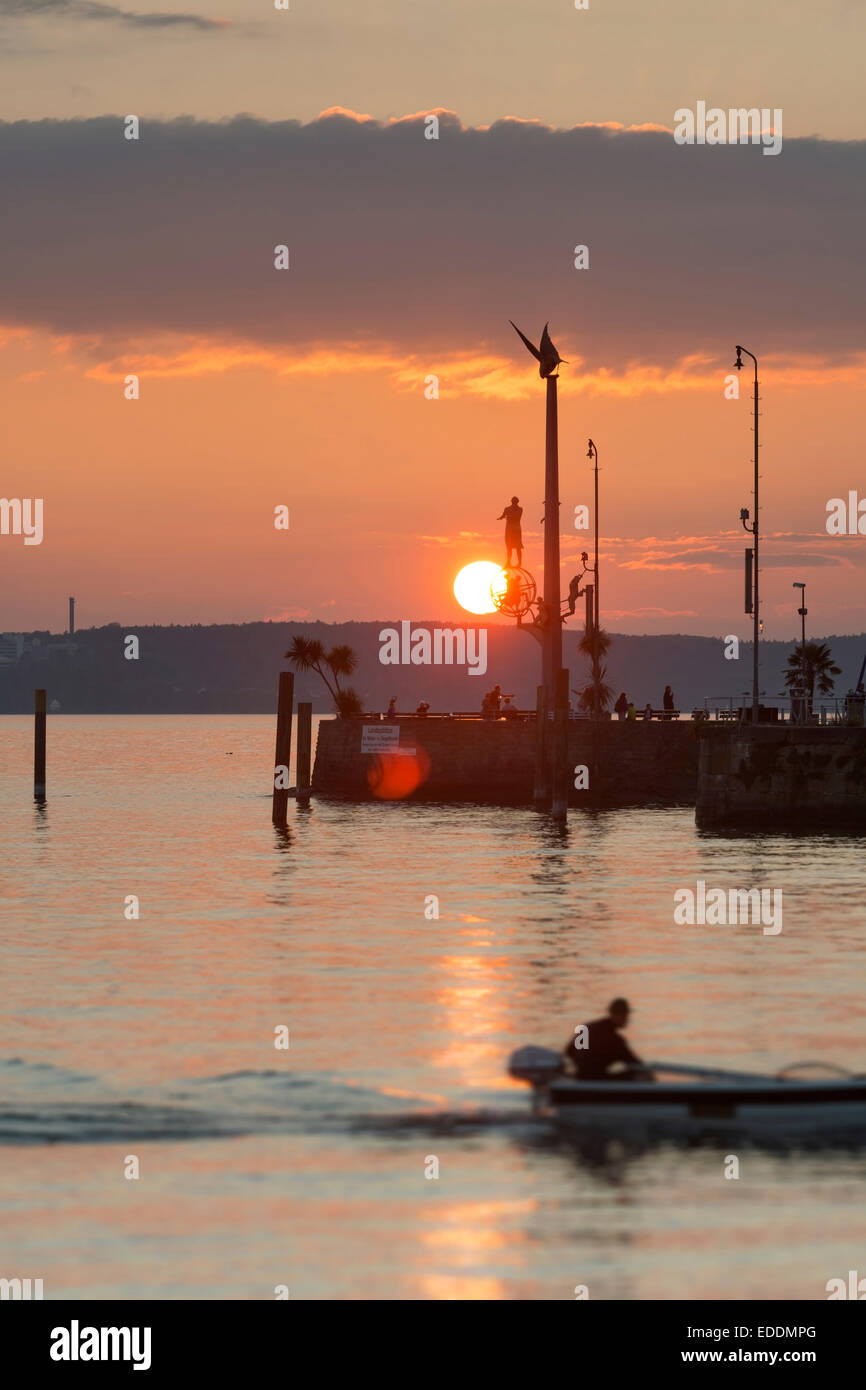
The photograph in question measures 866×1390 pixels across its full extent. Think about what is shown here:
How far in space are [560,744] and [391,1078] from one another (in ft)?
158

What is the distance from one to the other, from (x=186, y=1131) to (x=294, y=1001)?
9970 mm

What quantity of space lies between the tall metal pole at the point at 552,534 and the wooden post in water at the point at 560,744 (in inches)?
98.7

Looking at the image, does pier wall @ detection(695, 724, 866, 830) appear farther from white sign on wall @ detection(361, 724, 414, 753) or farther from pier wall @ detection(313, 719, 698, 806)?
white sign on wall @ detection(361, 724, 414, 753)

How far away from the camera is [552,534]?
2987 inches

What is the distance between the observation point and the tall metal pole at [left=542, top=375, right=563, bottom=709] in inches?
2960

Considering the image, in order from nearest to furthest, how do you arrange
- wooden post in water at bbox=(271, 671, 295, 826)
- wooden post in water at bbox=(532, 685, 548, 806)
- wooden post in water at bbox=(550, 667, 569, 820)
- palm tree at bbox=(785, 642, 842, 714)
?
wooden post in water at bbox=(550, 667, 569, 820)
wooden post in water at bbox=(271, 671, 295, 826)
wooden post in water at bbox=(532, 685, 548, 806)
palm tree at bbox=(785, 642, 842, 714)

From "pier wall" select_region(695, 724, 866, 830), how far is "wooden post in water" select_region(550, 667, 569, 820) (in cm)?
605

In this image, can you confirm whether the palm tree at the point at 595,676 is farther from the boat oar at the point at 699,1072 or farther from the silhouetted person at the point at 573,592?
the boat oar at the point at 699,1072

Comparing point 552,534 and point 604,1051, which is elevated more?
point 552,534

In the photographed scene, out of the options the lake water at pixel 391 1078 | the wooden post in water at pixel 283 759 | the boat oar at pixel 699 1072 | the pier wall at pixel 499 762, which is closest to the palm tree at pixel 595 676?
the pier wall at pixel 499 762

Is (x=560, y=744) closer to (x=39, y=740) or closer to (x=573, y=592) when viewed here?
(x=573, y=592)

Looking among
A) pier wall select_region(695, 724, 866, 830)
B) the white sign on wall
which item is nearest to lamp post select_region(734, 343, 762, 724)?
pier wall select_region(695, 724, 866, 830)

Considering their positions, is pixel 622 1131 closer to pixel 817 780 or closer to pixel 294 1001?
pixel 294 1001

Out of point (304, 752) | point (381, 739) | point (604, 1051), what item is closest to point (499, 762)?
point (381, 739)
